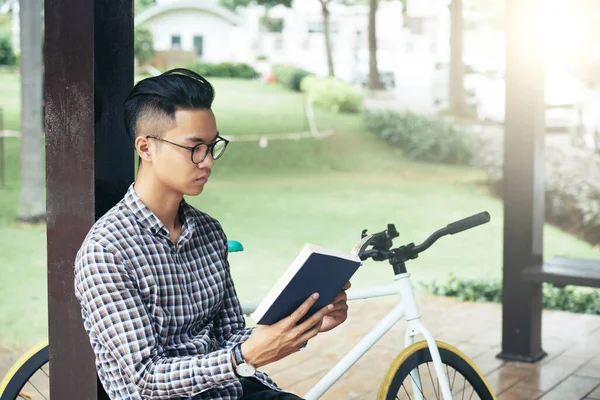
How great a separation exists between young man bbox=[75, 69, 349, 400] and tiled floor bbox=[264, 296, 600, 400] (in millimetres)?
2318

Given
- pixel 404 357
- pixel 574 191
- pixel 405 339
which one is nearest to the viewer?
pixel 404 357

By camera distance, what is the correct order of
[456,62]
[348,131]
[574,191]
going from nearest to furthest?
[574,191] < [348,131] < [456,62]

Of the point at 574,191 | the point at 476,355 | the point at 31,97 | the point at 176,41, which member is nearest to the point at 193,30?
the point at 176,41

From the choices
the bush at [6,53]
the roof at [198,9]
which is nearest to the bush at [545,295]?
the bush at [6,53]

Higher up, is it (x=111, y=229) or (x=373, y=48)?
(x=373, y=48)

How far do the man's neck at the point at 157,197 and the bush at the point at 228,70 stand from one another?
17.0 metres

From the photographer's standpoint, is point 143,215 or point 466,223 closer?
point 143,215

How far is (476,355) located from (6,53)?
15239 mm

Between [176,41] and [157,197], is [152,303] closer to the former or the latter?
[157,197]

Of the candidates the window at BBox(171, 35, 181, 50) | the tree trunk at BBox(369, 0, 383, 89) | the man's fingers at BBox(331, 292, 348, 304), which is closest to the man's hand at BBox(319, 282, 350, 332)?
the man's fingers at BBox(331, 292, 348, 304)

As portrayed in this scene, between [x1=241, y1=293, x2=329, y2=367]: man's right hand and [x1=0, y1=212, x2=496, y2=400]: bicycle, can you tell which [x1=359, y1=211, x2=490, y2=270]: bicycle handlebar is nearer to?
[x1=0, y1=212, x2=496, y2=400]: bicycle

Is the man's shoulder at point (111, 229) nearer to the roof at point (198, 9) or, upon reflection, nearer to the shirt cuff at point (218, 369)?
the shirt cuff at point (218, 369)

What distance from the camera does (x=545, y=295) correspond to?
6.96m

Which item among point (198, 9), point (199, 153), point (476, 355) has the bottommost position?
point (476, 355)
